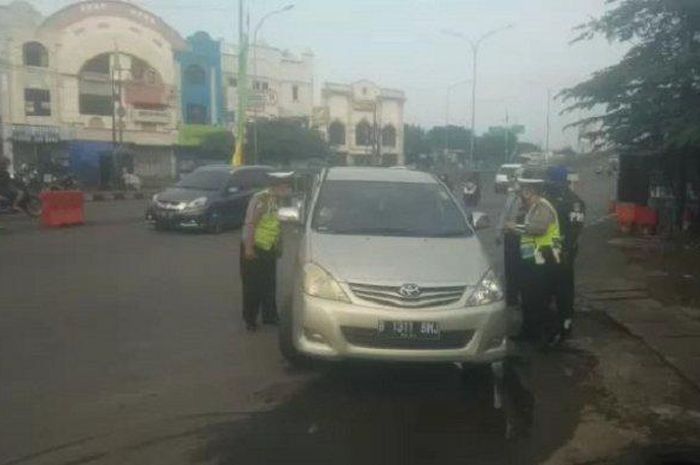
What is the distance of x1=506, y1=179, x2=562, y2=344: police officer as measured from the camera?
6.94 m

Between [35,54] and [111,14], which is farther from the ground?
[111,14]

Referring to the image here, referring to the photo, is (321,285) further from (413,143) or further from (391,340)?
(413,143)

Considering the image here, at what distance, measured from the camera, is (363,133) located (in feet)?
215

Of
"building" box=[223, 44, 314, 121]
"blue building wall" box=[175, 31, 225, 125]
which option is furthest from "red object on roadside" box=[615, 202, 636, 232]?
"building" box=[223, 44, 314, 121]

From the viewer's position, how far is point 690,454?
14.8 feet

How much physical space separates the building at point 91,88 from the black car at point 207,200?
21.3 m

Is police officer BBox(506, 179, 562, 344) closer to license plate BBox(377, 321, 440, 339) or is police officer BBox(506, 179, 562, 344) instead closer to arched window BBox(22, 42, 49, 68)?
license plate BBox(377, 321, 440, 339)

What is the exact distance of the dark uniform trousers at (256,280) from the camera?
7543mm

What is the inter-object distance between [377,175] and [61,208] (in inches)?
514

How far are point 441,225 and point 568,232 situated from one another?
151 cm

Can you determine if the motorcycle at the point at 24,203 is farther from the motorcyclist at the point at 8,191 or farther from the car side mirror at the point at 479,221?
the car side mirror at the point at 479,221

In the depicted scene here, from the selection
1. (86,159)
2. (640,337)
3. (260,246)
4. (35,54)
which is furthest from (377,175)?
(35,54)

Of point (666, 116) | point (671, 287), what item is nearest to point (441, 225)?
point (671, 287)

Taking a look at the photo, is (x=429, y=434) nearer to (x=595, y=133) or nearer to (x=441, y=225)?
(x=441, y=225)
